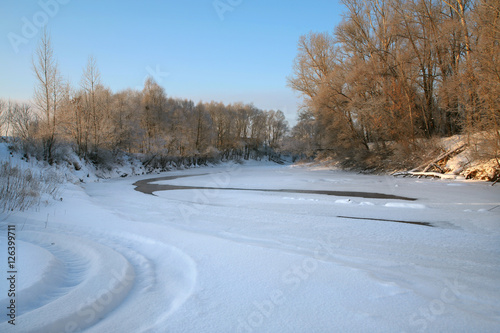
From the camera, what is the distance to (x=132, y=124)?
29.5 metres

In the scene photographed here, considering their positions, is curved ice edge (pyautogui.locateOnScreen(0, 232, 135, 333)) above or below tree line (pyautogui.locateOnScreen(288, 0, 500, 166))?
below

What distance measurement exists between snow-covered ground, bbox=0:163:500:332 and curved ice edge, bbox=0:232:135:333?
0.01 meters

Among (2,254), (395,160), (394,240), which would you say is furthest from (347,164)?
(2,254)

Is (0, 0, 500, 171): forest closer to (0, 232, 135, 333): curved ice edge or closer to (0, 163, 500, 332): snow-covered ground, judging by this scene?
(0, 163, 500, 332): snow-covered ground

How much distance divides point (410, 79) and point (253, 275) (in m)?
20.1

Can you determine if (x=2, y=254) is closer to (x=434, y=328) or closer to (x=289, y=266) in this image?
(x=289, y=266)

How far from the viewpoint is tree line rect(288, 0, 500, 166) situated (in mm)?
10633

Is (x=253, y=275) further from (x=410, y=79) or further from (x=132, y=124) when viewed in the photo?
(x=132, y=124)

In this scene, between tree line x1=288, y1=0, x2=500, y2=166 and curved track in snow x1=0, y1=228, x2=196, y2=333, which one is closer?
curved track in snow x1=0, y1=228, x2=196, y2=333

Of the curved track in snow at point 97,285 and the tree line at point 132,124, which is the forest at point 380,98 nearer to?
the tree line at point 132,124

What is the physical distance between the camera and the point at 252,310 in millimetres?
2215

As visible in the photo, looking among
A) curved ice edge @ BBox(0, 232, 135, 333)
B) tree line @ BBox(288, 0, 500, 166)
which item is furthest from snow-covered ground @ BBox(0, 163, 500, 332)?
tree line @ BBox(288, 0, 500, 166)

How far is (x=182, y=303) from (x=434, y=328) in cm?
198

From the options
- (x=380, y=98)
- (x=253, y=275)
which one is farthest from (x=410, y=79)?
(x=253, y=275)
